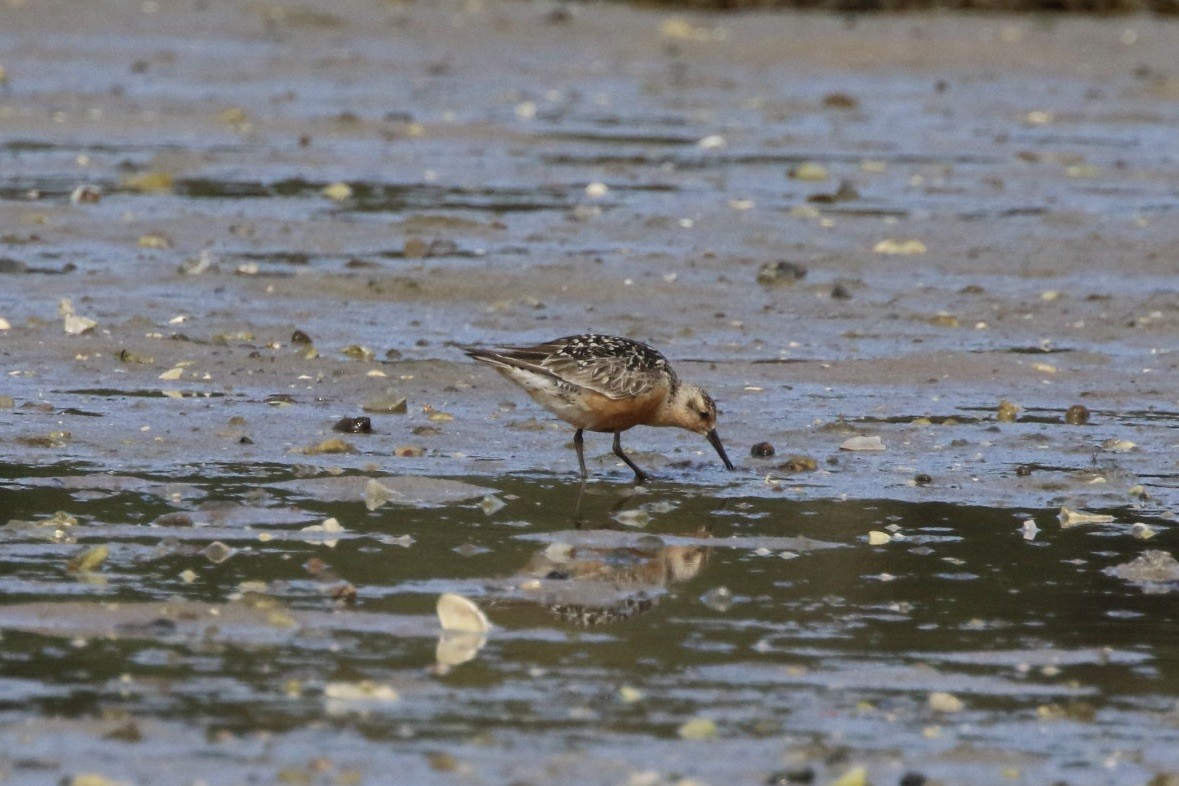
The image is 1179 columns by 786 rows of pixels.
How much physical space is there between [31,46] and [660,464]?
1759cm

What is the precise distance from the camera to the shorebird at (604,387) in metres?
10.0

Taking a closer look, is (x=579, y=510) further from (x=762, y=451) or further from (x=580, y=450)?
(x=762, y=451)

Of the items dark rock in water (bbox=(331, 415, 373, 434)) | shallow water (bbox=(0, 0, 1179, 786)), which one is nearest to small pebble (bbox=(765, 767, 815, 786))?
shallow water (bbox=(0, 0, 1179, 786))

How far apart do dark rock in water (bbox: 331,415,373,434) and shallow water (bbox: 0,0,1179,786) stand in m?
0.09

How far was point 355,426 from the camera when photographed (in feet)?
34.5

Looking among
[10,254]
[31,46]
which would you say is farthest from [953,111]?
[10,254]

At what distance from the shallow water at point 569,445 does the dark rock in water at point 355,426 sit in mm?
94

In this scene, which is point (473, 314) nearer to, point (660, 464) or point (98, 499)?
point (660, 464)

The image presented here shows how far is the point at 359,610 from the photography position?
745 cm

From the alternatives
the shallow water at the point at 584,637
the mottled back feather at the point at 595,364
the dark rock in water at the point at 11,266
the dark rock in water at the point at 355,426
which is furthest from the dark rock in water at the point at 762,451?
the dark rock in water at the point at 11,266

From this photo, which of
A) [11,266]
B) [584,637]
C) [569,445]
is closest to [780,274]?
[569,445]

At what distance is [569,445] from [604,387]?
2.73 ft

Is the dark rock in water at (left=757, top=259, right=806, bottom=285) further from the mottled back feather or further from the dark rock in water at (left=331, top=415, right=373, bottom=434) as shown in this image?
the dark rock in water at (left=331, top=415, right=373, bottom=434)

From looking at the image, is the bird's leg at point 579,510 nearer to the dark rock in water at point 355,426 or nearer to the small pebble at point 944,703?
the dark rock in water at point 355,426
